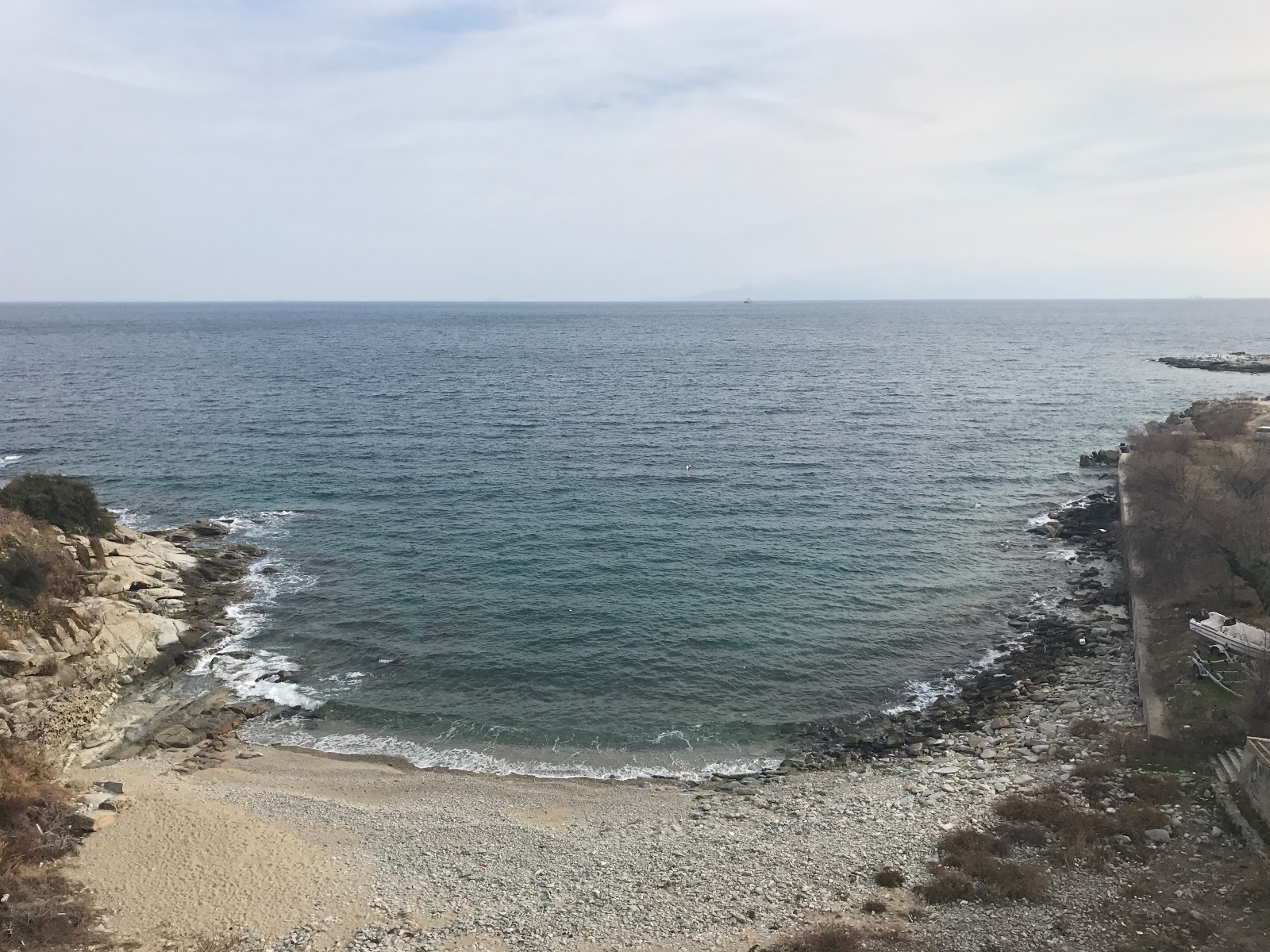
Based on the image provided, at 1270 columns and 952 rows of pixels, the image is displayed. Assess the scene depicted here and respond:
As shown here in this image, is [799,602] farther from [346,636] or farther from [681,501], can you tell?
[346,636]

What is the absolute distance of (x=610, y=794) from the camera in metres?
27.3

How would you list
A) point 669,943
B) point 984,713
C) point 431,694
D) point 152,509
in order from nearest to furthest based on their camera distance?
1. point 669,943
2. point 984,713
3. point 431,694
4. point 152,509

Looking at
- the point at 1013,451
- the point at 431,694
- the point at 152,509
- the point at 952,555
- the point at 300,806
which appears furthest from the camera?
the point at 1013,451

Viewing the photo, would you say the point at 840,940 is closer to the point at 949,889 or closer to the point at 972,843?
the point at 949,889

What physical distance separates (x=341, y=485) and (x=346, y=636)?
25.0m

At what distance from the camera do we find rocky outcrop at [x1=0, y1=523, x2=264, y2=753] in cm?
2950

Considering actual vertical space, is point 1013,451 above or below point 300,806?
above

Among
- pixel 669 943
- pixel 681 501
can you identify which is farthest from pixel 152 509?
pixel 669 943

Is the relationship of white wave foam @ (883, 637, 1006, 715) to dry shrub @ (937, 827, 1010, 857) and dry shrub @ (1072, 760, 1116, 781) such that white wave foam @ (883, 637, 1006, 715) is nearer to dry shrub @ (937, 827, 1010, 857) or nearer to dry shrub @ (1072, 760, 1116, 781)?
dry shrub @ (1072, 760, 1116, 781)

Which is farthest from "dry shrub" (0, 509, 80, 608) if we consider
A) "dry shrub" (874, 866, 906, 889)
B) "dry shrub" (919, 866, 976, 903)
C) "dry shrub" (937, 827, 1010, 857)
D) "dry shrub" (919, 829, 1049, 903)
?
"dry shrub" (937, 827, 1010, 857)

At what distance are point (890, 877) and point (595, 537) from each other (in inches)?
1189

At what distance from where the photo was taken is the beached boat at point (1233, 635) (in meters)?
27.5

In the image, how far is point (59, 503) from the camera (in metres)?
40.8

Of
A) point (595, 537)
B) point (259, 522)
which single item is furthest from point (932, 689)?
point (259, 522)
